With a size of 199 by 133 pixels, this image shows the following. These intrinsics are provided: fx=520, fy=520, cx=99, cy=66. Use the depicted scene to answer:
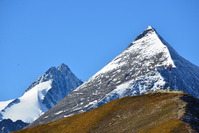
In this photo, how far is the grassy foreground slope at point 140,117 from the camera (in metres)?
92.9

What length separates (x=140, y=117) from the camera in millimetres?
106312

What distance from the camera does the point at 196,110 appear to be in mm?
100250

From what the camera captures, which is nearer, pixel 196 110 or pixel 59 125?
pixel 196 110

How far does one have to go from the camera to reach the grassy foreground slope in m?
92.9

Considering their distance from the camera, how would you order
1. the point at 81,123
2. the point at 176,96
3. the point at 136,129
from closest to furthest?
1. the point at 136,129
2. the point at 176,96
3. the point at 81,123

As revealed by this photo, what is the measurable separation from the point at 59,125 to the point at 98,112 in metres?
10.8

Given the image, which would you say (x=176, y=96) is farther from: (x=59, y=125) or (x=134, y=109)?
(x=59, y=125)

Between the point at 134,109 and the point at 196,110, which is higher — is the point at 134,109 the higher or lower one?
the higher one

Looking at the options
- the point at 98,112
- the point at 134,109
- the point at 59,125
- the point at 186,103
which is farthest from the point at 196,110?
the point at 59,125

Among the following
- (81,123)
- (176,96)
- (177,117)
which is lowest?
(177,117)

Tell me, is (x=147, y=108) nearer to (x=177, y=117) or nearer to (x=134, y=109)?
(x=134, y=109)

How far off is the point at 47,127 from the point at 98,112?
14.5 m

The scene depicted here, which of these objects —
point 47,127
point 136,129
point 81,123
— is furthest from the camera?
point 47,127

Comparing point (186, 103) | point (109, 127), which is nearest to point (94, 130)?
point (109, 127)
